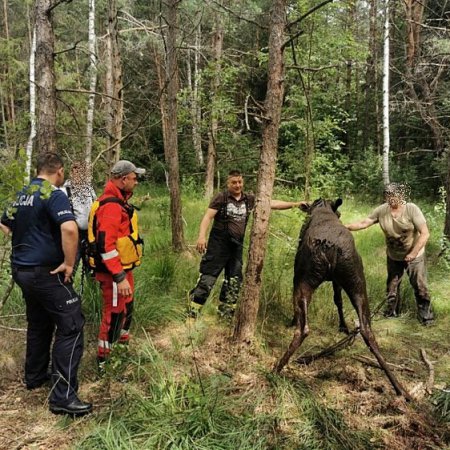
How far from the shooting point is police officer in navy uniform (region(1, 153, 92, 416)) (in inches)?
128

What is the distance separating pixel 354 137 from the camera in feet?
64.7

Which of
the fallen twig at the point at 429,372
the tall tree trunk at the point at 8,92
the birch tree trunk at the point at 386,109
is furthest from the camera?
the tall tree trunk at the point at 8,92

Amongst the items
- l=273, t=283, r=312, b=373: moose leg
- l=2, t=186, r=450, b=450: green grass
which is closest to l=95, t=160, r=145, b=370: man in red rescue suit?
l=2, t=186, r=450, b=450: green grass

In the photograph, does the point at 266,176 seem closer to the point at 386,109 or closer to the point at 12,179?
the point at 12,179

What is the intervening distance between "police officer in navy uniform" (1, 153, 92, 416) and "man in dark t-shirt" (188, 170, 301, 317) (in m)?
1.63

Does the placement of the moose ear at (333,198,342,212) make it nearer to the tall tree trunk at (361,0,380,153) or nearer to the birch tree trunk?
the birch tree trunk

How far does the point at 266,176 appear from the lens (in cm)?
393

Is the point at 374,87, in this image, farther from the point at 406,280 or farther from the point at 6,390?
the point at 6,390

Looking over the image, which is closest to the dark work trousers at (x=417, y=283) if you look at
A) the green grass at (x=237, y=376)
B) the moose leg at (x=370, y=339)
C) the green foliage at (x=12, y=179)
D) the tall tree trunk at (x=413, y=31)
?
the green grass at (x=237, y=376)

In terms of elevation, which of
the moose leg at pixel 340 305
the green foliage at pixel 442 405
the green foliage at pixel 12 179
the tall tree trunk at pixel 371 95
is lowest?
the green foliage at pixel 442 405

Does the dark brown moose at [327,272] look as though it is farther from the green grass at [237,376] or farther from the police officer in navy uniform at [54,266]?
the police officer in navy uniform at [54,266]

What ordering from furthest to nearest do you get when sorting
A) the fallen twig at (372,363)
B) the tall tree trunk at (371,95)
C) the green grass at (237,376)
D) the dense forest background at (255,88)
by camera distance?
the tall tree trunk at (371,95), the dense forest background at (255,88), the fallen twig at (372,363), the green grass at (237,376)

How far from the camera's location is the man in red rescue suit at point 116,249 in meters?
3.61

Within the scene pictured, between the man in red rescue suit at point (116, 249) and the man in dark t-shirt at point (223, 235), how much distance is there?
1.08 m
